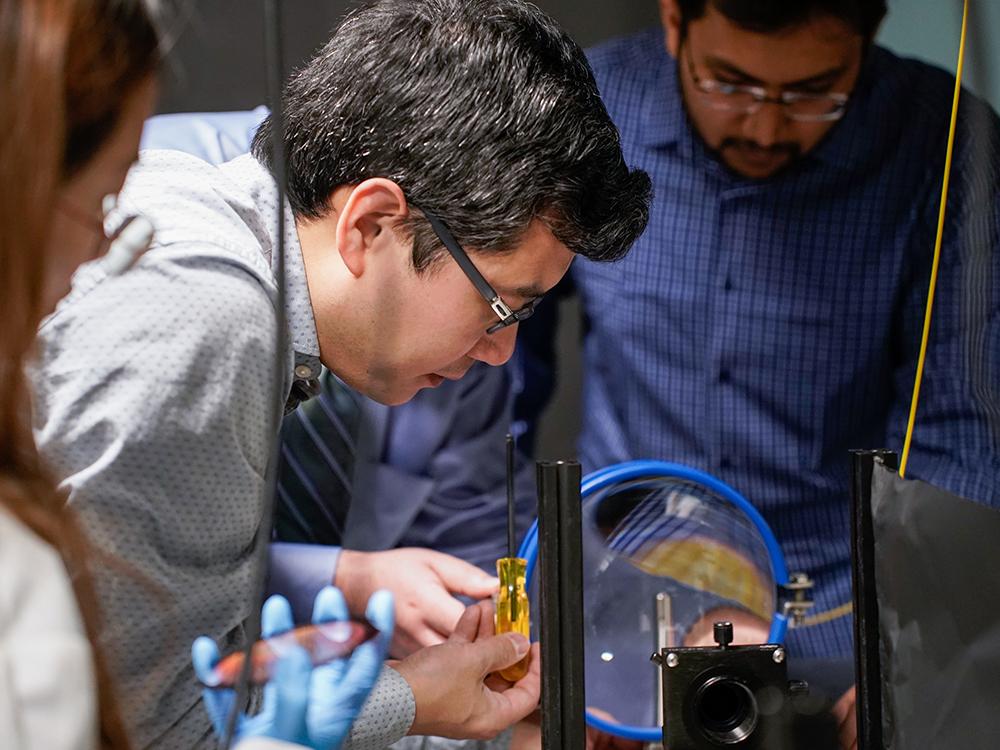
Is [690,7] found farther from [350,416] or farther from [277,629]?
[277,629]

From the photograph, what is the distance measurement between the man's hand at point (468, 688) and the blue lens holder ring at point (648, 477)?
7cm

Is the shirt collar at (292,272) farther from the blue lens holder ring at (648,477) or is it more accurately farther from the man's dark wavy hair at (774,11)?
the man's dark wavy hair at (774,11)

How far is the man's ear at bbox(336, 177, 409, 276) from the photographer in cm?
111

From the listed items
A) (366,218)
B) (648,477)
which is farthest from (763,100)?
(366,218)

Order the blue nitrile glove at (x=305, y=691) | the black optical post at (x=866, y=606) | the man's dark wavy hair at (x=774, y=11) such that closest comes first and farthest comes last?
the blue nitrile glove at (x=305, y=691) → the black optical post at (x=866, y=606) → the man's dark wavy hair at (x=774, y=11)

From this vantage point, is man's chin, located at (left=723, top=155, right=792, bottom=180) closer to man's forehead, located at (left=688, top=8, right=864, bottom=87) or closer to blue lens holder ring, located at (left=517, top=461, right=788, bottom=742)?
man's forehead, located at (left=688, top=8, right=864, bottom=87)

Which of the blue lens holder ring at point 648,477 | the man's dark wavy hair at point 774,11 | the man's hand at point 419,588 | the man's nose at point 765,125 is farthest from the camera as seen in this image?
the man's nose at point 765,125

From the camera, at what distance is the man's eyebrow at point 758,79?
1.71 metres

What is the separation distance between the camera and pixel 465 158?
1.11 m

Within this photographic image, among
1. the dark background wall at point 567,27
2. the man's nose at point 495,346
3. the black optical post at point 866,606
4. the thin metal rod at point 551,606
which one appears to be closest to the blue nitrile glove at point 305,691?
the thin metal rod at point 551,606

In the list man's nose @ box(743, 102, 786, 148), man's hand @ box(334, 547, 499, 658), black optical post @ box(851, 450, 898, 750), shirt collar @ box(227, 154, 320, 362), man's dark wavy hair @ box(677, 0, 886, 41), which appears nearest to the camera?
black optical post @ box(851, 450, 898, 750)

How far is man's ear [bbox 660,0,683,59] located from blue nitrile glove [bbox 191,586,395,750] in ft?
3.30

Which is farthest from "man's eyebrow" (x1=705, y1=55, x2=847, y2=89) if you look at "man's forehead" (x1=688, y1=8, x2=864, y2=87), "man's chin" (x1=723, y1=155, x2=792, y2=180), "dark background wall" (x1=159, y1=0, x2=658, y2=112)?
"dark background wall" (x1=159, y1=0, x2=658, y2=112)

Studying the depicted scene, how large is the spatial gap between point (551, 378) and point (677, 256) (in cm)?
26
